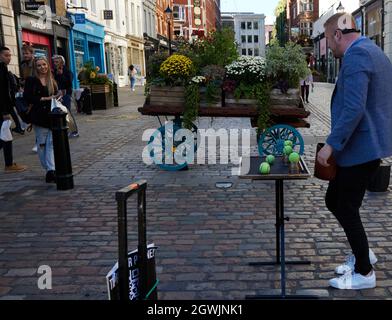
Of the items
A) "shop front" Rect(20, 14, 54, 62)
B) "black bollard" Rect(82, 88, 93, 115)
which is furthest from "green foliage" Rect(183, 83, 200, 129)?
"shop front" Rect(20, 14, 54, 62)

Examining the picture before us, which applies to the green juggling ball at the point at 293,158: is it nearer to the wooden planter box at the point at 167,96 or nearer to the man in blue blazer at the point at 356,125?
the man in blue blazer at the point at 356,125

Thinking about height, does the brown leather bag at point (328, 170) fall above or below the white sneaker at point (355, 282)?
above

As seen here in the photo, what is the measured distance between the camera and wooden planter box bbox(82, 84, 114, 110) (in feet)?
58.5

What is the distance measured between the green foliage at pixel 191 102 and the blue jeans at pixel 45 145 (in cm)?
199

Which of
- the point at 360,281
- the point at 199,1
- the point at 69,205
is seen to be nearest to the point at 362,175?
the point at 360,281

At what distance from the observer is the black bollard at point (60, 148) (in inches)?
247

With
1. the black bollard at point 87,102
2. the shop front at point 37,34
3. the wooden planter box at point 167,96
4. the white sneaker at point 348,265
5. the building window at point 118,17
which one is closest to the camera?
the white sneaker at point 348,265

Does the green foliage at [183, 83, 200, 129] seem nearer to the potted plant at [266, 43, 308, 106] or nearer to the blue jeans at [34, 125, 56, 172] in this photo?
the potted plant at [266, 43, 308, 106]

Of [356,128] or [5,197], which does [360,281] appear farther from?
[5,197]

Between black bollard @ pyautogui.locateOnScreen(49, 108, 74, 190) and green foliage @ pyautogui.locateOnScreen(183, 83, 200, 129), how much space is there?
1744mm

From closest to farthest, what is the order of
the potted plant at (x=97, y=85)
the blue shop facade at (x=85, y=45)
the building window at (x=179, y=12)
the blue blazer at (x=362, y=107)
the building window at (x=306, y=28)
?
the blue blazer at (x=362, y=107) → the potted plant at (x=97, y=85) → the blue shop facade at (x=85, y=45) → the building window at (x=179, y=12) → the building window at (x=306, y=28)

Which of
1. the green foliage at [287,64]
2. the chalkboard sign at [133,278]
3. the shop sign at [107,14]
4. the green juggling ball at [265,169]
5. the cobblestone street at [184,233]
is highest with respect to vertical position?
the shop sign at [107,14]

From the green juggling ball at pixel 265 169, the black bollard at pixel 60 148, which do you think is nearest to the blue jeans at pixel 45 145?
the black bollard at pixel 60 148

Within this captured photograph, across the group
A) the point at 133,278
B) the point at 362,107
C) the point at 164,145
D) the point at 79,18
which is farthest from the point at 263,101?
the point at 79,18
